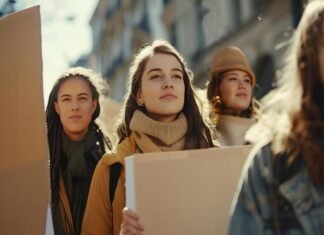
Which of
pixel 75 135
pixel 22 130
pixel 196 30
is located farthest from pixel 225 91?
pixel 196 30

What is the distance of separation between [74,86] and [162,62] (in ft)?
2.39

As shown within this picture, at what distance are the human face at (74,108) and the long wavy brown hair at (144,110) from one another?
17.3 inches

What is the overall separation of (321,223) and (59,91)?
219 centimetres

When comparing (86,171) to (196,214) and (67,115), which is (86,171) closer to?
(67,115)

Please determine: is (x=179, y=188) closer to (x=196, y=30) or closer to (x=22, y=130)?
(x=22, y=130)

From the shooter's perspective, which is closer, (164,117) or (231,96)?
(164,117)

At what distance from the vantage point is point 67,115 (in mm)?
3469

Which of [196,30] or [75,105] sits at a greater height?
[196,30]

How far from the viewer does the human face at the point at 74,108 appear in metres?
3.47

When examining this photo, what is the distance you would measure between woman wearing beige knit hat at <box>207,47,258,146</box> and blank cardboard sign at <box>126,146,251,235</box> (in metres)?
1.21

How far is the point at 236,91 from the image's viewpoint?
3.61 meters

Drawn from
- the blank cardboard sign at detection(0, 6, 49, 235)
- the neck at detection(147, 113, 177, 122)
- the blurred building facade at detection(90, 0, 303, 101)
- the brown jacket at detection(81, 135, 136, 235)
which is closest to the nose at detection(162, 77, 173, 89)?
the neck at detection(147, 113, 177, 122)

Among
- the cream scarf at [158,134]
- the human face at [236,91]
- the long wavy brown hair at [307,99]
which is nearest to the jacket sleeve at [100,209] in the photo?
the cream scarf at [158,134]

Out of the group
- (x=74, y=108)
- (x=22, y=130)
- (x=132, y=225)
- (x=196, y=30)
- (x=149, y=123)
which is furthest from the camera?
(x=196, y=30)
